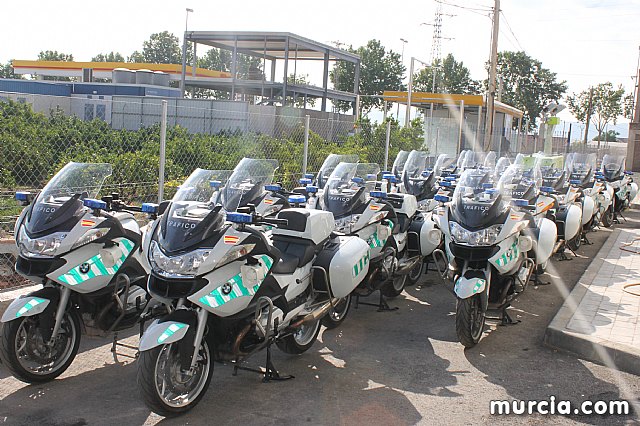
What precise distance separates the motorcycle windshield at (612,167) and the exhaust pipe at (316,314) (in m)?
12.1

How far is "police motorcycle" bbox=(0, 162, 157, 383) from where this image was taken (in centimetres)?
481

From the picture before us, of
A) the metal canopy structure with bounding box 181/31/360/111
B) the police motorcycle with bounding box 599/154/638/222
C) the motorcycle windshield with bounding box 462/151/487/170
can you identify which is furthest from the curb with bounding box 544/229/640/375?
the metal canopy structure with bounding box 181/31/360/111

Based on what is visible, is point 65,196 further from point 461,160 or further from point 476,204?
point 461,160

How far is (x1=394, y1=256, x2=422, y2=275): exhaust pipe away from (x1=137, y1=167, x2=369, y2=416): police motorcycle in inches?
93.6

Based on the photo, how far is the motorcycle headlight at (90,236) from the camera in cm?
499

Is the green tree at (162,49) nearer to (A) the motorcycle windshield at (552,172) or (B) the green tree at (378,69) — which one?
(B) the green tree at (378,69)

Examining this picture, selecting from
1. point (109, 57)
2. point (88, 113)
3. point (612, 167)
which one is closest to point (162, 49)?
point (109, 57)

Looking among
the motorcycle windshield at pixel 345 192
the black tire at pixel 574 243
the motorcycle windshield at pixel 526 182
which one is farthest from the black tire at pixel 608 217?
the motorcycle windshield at pixel 345 192

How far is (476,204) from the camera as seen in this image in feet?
21.2

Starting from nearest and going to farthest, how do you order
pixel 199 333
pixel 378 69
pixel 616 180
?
pixel 199 333 → pixel 616 180 → pixel 378 69

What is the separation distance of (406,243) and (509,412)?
342 cm

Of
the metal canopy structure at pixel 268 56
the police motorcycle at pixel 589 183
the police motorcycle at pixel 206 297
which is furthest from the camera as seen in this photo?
the metal canopy structure at pixel 268 56

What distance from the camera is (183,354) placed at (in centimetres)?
438

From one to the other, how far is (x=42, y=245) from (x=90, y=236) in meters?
0.35
